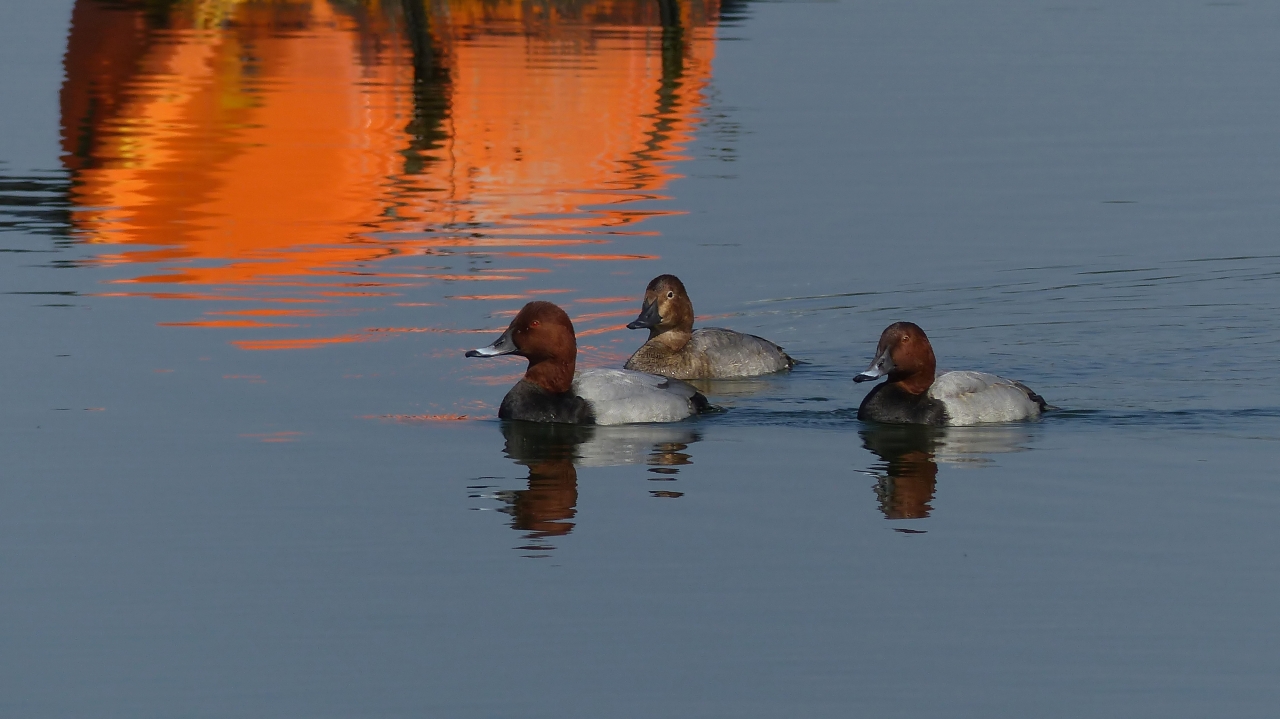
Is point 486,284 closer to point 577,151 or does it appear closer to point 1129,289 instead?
point 1129,289

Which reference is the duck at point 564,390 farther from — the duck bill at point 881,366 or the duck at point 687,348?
the duck at point 687,348

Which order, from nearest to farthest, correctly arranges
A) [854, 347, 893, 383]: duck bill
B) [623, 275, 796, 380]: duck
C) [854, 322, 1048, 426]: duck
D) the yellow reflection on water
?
[854, 322, 1048, 426]: duck < [854, 347, 893, 383]: duck bill < [623, 275, 796, 380]: duck < the yellow reflection on water

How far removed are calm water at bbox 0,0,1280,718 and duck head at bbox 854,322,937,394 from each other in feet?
1.70

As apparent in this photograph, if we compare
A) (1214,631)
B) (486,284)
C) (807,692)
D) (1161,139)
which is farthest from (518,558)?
(1161,139)

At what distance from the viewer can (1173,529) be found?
35.0 ft

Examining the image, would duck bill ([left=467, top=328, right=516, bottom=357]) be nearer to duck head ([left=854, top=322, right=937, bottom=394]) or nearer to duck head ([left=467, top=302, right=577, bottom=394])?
duck head ([left=467, top=302, right=577, bottom=394])

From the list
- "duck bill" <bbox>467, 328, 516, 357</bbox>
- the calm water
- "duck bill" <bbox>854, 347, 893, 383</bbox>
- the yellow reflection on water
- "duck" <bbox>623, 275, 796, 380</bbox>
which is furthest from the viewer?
the yellow reflection on water

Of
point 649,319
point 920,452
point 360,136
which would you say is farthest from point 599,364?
point 360,136

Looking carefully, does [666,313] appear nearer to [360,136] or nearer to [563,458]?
[563,458]

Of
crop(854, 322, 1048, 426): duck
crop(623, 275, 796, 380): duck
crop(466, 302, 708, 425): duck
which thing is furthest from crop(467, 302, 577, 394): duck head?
crop(854, 322, 1048, 426): duck

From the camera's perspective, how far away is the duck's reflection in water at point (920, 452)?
37.6 ft

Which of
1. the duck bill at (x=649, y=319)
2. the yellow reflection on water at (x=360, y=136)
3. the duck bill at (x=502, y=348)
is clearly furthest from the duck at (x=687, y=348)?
the yellow reflection on water at (x=360, y=136)

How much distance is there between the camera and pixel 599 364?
1634cm

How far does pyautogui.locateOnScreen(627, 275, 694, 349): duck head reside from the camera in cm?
1582
